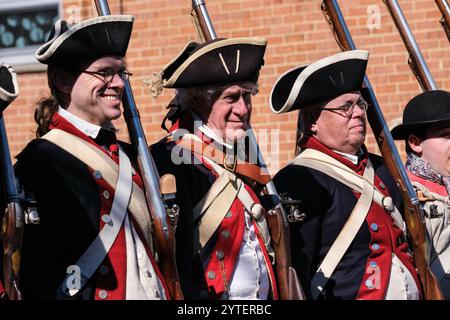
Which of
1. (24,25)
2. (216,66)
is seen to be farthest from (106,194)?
(24,25)

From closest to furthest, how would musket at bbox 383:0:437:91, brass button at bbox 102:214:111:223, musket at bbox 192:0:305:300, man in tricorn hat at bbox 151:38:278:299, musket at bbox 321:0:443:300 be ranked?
brass button at bbox 102:214:111:223 → man in tricorn hat at bbox 151:38:278:299 → musket at bbox 192:0:305:300 → musket at bbox 321:0:443:300 → musket at bbox 383:0:437:91

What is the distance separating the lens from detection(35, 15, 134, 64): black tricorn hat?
4.80 meters

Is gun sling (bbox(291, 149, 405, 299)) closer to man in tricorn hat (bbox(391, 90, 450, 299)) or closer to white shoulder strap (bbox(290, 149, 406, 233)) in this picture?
white shoulder strap (bbox(290, 149, 406, 233))

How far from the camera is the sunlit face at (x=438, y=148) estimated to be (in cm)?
657

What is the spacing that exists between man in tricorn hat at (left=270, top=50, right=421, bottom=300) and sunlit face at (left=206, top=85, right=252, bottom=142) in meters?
0.54

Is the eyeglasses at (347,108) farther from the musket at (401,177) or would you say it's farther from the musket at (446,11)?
the musket at (446,11)

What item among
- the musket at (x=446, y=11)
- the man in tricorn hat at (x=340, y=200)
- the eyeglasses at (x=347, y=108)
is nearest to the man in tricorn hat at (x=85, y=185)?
the man in tricorn hat at (x=340, y=200)

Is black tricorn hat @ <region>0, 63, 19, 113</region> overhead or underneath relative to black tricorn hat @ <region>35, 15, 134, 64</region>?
underneath

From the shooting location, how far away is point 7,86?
4.47 metres

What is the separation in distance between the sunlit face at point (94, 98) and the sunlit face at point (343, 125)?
1.52 meters

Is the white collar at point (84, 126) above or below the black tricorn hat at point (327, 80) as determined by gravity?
below

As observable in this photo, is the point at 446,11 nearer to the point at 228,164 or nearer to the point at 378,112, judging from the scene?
the point at 378,112

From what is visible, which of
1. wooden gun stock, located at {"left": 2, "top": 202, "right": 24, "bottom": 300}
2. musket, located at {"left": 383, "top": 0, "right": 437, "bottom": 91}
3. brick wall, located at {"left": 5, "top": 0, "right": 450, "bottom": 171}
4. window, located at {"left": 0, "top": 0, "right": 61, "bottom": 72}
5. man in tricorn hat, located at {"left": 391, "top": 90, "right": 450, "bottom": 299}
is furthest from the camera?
window, located at {"left": 0, "top": 0, "right": 61, "bottom": 72}

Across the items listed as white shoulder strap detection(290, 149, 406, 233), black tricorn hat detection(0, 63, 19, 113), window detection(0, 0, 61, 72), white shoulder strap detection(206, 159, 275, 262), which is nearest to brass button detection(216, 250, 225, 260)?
white shoulder strap detection(206, 159, 275, 262)
